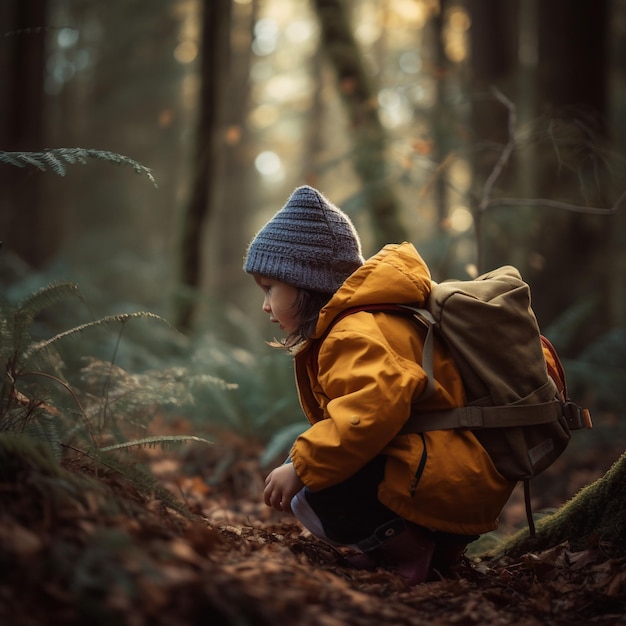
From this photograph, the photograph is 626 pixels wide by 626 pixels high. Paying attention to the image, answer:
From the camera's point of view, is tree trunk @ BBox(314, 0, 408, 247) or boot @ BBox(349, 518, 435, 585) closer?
boot @ BBox(349, 518, 435, 585)

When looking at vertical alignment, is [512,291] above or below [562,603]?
above

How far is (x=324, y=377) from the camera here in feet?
7.95

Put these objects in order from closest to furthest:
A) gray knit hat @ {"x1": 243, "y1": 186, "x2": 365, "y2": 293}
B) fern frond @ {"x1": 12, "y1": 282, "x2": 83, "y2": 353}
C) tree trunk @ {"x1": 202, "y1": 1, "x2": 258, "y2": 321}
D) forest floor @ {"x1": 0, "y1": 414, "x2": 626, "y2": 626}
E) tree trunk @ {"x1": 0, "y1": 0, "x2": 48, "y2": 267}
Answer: forest floor @ {"x1": 0, "y1": 414, "x2": 626, "y2": 626} < fern frond @ {"x1": 12, "y1": 282, "x2": 83, "y2": 353} < gray knit hat @ {"x1": 243, "y1": 186, "x2": 365, "y2": 293} < tree trunk @ {"x1": 0, "y1": 0, "x2": 48, "y2": 267} < tree trunk @ {"x1": 202, "y1": 1, "x2": 258, "y2": 321}

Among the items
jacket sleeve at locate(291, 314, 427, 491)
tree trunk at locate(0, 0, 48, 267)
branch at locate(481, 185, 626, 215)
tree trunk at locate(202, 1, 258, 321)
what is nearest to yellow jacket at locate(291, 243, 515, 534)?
jacket sleeve at locate(291, 314, 427, 491)

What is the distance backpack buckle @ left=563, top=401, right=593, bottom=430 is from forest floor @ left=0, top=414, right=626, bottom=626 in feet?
1.66

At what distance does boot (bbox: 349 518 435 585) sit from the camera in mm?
2443

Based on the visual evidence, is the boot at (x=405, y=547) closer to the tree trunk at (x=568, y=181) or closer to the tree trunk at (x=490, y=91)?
the tree trunk at (x=490, y=91)

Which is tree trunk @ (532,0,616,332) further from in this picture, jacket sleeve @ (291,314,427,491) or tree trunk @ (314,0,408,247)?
jacket sleeve @ (291,314,427,491)

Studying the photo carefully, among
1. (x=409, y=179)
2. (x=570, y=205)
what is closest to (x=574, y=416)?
(x=570, y=205)

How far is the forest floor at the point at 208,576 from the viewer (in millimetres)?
1473

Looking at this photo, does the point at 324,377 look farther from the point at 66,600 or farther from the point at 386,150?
the point at 386,150

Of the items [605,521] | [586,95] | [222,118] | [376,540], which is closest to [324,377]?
[376,540]

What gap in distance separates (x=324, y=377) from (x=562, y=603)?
116 cm

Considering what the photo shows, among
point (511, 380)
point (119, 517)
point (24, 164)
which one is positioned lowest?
point (119, 517)
